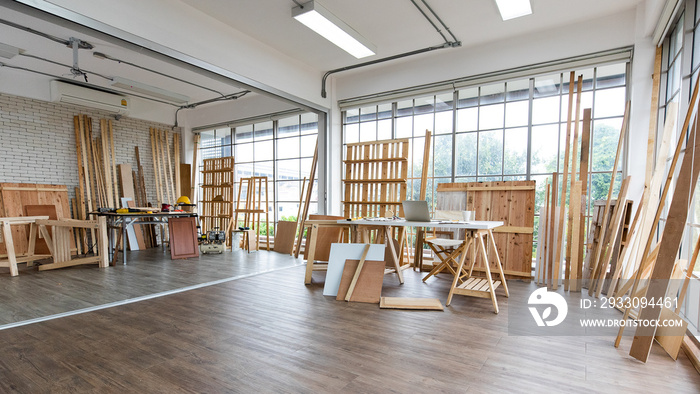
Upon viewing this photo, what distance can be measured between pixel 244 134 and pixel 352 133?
11.6 feet

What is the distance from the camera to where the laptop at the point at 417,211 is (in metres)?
4.03

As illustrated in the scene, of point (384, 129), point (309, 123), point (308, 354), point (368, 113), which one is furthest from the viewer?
point (309, 123)

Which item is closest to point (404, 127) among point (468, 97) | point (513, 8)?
point (468, 97)

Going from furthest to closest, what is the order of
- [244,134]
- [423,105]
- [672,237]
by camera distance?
[244,134] < [423,105] < [672,237]

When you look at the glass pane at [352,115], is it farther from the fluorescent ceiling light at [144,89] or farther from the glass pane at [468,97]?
the fluorescent ceiling light at [144,89]

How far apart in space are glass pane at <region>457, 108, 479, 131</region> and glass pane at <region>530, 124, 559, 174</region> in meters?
0.91

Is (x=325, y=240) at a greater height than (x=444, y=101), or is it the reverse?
(x=444, y=101)

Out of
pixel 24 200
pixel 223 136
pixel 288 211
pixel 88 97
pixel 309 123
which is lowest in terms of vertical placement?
pixel 288 211

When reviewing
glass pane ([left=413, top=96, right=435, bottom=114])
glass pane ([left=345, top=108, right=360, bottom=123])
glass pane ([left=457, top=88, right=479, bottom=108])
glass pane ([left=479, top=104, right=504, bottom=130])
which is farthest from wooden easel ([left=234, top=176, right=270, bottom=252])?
glass pane ([left=479, top=104, right=504, bottom=130])

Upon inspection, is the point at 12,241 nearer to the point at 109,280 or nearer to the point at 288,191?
the point at 109,280

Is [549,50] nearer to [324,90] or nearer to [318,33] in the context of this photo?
[318,33]

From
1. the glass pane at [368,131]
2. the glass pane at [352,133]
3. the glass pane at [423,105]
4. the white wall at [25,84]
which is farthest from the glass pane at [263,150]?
the white wall at [25,84]

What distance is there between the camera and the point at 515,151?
5.55 m

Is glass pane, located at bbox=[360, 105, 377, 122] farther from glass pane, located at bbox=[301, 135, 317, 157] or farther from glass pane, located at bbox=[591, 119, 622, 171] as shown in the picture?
glass pane, located at bbox=[591, 119, 622, 171]
